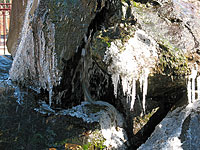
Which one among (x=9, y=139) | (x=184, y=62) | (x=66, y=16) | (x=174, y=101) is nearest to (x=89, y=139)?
(x=9, y=139)

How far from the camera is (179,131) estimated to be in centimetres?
260

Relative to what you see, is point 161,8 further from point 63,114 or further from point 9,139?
point 9,139

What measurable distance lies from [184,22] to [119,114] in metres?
1.56

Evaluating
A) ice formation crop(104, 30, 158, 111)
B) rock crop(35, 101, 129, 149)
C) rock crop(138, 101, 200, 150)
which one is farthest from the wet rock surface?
rock crop(138, 101, 200, 150)

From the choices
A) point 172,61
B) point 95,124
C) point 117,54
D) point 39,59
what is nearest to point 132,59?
point 117,54

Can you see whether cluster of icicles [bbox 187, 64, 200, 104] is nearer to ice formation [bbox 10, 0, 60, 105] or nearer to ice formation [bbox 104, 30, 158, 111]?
ice formation [bbox 104, 30, 158, 111]

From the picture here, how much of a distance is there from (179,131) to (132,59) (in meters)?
0.93

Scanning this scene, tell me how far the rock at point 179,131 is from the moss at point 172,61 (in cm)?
45

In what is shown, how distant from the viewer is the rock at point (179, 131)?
2.45m

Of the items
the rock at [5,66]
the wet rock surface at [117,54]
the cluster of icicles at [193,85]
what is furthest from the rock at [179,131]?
the rock at [5,66]

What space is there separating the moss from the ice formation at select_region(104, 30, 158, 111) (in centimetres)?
10

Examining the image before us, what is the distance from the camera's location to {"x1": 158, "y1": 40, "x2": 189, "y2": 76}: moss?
2.86 metres

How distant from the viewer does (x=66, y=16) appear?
3572 millimetres

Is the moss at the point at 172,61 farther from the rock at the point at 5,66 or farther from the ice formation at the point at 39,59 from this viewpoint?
the rock at the point at 5,66
